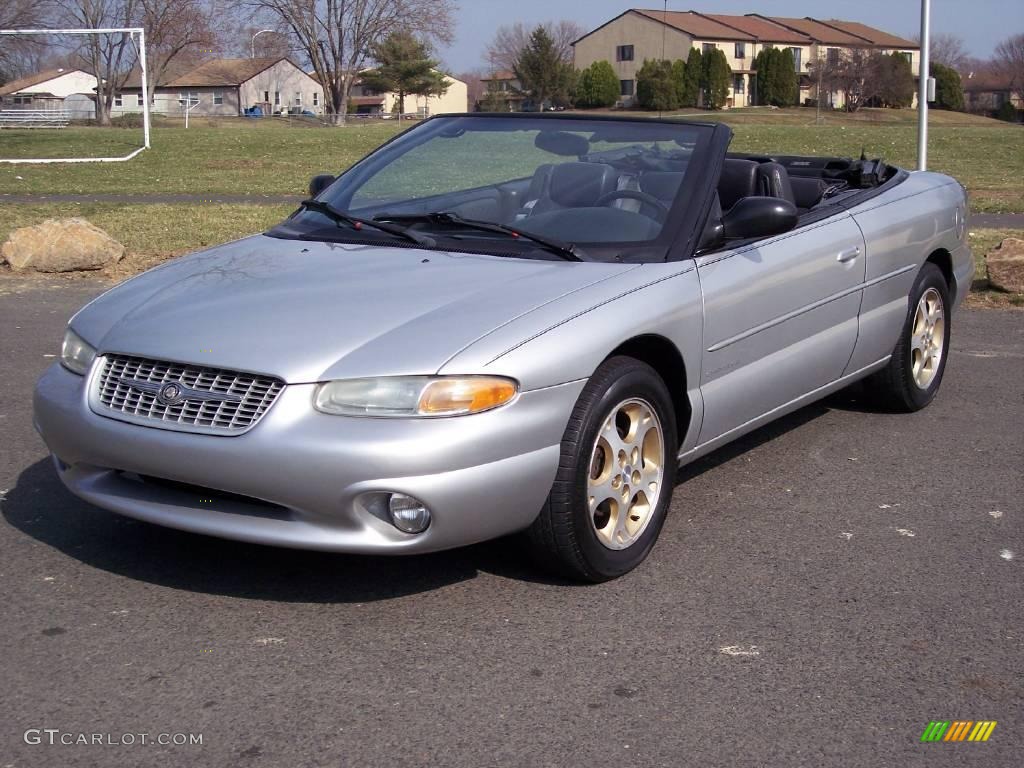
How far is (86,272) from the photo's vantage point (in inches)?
435

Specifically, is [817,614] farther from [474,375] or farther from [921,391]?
[921,391]

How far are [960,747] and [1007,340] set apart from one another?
580cm

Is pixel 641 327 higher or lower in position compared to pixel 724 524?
higher

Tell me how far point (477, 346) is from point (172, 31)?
54.8 meters

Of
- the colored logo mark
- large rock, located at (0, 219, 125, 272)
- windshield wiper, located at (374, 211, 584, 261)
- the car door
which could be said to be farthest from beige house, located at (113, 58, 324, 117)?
the colored logo mark

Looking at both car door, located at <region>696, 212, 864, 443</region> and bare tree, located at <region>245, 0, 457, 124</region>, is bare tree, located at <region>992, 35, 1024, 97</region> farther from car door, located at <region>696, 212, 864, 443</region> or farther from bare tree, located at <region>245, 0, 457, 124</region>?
car door, located at <region>696, 212, 864, 443</region>

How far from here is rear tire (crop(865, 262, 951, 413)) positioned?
613 centimetres

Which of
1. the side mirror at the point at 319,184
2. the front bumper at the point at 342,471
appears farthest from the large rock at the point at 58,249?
the front bumper at the point at 342,471

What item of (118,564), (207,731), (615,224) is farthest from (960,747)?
(118,564)

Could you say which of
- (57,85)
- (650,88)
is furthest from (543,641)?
(57,85)

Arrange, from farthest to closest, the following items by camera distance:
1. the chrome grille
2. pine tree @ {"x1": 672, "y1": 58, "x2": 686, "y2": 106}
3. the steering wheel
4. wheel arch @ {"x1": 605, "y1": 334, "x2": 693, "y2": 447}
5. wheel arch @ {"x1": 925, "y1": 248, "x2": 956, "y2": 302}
Result: pine tree @ {"x1": 672, "y1": 58, "x2": 686, "y2": 106} → wheel arch @ {"x1": 925, "y1": 248, "x2": 956, "y2": 302} → the steering wheel → wheel arch @ {"x1": 605, "y1": 334, "x2": 693, "y2": 447} → the chrome grille

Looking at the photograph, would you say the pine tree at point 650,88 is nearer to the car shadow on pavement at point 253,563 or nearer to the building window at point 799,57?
the building window at point 799,57

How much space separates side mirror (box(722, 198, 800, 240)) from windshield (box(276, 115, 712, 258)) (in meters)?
0.21

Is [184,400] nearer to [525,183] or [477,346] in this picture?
[477,346]
